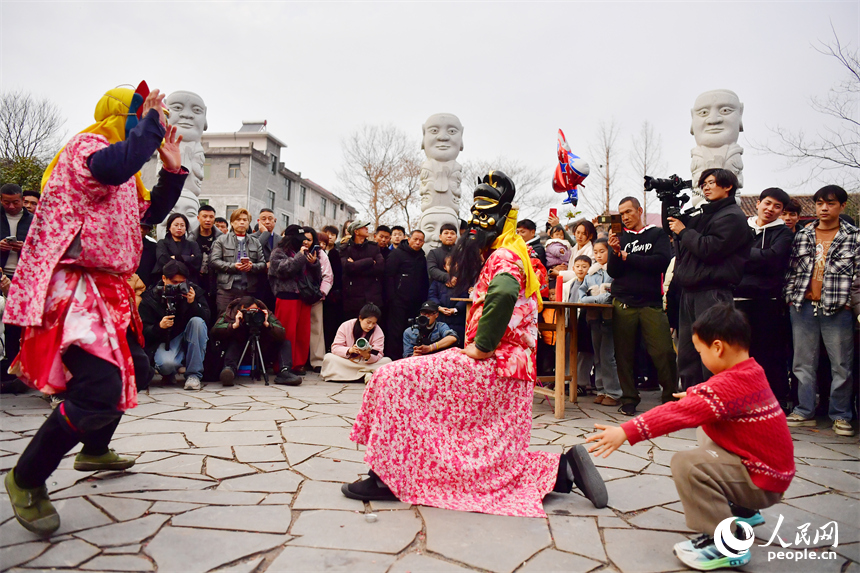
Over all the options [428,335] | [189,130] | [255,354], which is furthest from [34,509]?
[189,130]

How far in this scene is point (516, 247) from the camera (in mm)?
3064

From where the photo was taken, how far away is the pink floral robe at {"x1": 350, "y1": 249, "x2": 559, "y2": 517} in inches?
111

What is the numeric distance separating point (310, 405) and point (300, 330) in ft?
6.64

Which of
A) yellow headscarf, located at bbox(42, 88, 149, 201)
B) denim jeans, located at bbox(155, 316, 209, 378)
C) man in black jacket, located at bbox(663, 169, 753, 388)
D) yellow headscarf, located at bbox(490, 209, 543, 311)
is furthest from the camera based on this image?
denim jeans, located at bbox(155, 316, 209, 378)

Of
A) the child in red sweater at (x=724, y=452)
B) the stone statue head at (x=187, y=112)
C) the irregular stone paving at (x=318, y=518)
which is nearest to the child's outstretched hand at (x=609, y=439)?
the child in red sweater at (x=724, y=452)

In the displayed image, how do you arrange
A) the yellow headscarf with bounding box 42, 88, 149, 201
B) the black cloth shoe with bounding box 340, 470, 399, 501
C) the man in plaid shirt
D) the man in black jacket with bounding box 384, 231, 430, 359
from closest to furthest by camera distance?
the yellow headscarf with bounding box 42, 88, 149, 201, the black cloth shoe with bounding box 340, 470, 399, 501, the man in plaid shirt, the man in black jacket with bounding box 384, 231, 430, 359

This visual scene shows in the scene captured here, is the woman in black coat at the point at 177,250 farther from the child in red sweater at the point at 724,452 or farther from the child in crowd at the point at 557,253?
the child in red sweater at the point at 724,452

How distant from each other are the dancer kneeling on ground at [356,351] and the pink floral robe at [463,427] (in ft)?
13.2

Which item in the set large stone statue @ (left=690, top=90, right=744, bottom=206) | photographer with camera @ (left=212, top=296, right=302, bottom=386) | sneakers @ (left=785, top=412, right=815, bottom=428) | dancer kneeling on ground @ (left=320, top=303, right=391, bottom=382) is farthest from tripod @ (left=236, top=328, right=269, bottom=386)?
large stone statue @ (left=690, top=90, right=744, bottom=206)

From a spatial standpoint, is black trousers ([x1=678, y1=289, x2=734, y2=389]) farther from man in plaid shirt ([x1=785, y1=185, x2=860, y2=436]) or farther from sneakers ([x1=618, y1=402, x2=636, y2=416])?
man in plaid shirt ([x1=785, y1=185, x2=860, y2=436])

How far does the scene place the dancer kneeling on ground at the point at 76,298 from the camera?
7.94 feet

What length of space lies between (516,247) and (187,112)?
6.66 meters

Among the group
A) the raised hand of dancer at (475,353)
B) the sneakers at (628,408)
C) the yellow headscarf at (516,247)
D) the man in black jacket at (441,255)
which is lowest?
the sneakers at (628,408)

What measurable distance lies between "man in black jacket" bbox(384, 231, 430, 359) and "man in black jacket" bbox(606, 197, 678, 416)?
2908mm
